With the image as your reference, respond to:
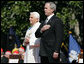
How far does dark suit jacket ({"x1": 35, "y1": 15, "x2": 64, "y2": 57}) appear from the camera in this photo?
17.5 ft

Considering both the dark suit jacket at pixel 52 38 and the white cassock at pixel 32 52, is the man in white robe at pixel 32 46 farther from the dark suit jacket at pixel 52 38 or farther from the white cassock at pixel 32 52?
the dark suit jacket at pixel 52 38

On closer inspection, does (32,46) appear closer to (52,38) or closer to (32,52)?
(32,52)

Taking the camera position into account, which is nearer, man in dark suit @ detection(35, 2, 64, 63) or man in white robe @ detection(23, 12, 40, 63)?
man in dark suit @ detection(35, 2, 64, 63)

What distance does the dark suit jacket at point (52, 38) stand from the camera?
5.33 metres

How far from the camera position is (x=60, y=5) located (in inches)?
621

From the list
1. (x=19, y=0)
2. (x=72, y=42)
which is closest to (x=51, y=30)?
(x=72, y=42)

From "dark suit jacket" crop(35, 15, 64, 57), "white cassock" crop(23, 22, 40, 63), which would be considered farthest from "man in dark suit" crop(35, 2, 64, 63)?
"white cassock" crop(23, 22, 40, 63)

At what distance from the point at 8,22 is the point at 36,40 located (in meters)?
9.42

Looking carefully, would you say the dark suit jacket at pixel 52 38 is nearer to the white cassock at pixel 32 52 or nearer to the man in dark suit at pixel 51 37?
the man in dark suit at pixel 51 37

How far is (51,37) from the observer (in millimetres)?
5449

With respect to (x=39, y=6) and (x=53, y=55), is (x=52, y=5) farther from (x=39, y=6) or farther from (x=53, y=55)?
(x=39, y=6)

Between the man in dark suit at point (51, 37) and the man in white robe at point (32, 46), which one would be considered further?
the man in white robe at point (32, 46)

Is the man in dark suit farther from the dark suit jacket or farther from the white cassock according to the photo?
the white cassock

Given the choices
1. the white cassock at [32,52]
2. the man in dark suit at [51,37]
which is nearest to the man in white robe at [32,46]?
the white cassock at [32,52]
